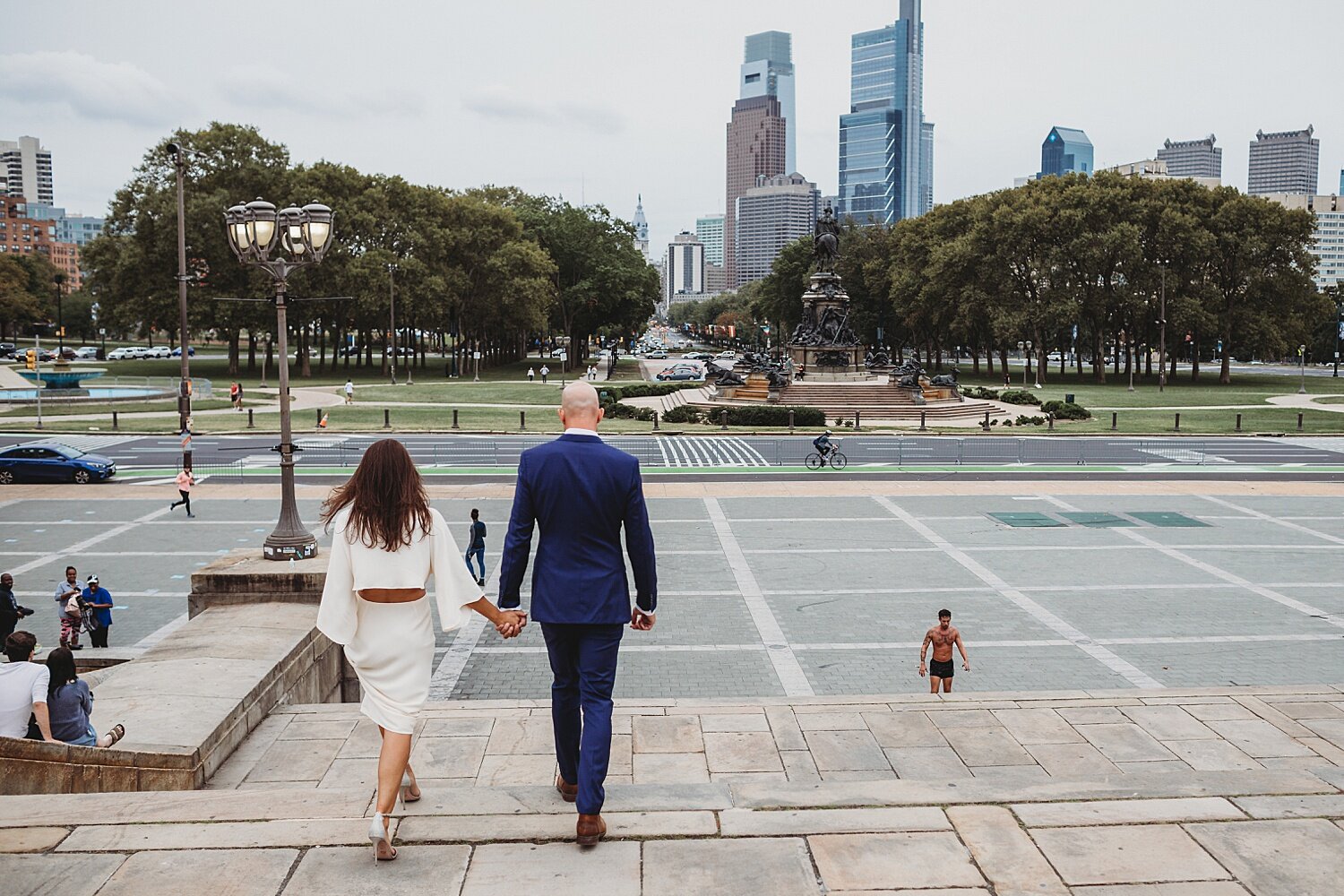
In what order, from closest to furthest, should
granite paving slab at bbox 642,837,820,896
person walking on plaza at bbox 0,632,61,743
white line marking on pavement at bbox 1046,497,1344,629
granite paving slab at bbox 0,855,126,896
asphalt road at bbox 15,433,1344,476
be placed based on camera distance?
granite paving slab at bbox 0,855,126,896
granite paving slab at bbox 642,837,820,896
person walking on plaza at bbox 0,632,61,743
white line marking on pavement at bbox 1046,497,1344,629
asphalt road at bbox 15,433,1344,476

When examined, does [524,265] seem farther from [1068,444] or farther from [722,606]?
[722,606]

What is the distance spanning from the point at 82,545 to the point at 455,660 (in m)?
10.9

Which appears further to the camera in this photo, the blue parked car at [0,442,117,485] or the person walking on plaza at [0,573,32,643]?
the blue parked car at [0,442,117,485]

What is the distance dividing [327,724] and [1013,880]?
190 inches

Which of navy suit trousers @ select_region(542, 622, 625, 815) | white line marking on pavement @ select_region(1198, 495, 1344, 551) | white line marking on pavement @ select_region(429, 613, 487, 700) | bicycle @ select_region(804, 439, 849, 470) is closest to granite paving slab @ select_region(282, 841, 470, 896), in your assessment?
navy suit trousers @ select_region(542, 622, 625, 815)

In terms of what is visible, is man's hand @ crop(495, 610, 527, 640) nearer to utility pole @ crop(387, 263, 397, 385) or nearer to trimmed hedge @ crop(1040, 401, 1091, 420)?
trimmed hedge @ crop(1040, 401, 1091, 420)

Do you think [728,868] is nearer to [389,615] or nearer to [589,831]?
[589,831]

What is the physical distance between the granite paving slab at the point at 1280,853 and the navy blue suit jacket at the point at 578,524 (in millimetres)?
2991

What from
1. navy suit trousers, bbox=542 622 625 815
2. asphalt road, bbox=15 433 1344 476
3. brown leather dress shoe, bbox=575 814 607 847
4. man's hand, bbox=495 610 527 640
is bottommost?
asphalt road, bbox=15 433 1344 476

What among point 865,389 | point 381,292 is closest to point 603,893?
point 865,389

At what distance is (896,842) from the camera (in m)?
4.86

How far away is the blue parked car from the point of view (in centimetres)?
2723

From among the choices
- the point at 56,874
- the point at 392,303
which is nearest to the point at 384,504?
the point at 56,874

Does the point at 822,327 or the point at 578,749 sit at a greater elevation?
the point at 822,327
